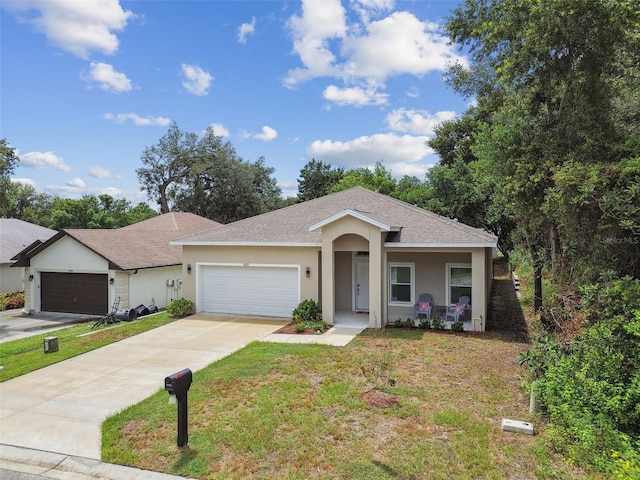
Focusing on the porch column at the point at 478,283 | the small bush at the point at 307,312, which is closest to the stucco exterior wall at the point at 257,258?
the small bush at the point at 307,312

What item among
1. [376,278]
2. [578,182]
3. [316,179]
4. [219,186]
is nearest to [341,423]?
[578,182]

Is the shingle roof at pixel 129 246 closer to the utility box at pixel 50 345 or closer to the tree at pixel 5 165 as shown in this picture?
the tree at pixel 5 165

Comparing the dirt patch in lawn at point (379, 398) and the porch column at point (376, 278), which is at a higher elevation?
the porch column at point (376, 278)

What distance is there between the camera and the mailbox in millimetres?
5598

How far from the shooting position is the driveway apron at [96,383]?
636cm

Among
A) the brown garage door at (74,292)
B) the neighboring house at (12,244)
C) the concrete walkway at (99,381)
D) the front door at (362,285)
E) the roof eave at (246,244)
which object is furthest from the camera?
the neighboring house at (12,244)

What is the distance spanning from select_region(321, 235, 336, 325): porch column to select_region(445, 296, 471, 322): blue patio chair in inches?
159

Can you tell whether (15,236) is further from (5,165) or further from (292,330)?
(292,330)

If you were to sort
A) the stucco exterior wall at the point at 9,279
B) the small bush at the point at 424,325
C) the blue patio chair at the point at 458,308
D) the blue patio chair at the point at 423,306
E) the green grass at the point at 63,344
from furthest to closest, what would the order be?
the stucco exterior wall at the point at 9,279
the blue patio chair at the point at 423,306
the blue patio chair at the point at 458,308
the small bush at the point at 424,325
the green grass at the point at 63,344

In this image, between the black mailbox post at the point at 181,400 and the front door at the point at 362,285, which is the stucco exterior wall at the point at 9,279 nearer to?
the front door at the point at 362,285

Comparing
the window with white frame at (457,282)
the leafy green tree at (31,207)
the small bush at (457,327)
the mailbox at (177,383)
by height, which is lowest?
the small bush at (457,327)

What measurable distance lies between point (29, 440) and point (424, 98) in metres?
19.6

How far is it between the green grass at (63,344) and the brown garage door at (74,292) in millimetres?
2117

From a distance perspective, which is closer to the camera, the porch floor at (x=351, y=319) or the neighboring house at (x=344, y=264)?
the neighboring house at (x=344, y=264)
